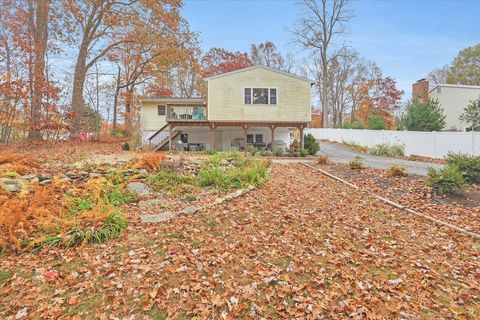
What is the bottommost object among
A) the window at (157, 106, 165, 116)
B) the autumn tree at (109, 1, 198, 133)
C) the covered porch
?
the covered porch

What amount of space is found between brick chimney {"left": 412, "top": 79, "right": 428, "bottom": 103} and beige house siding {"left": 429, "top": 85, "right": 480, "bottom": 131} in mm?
2042

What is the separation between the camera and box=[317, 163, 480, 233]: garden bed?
6234 millimetres

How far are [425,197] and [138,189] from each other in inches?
288

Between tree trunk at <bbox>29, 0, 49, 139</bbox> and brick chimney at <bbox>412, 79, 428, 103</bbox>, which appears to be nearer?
tree trunk at <bbox>29, 0, 49, 139</bbox>

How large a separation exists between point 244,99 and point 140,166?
11.9 metres

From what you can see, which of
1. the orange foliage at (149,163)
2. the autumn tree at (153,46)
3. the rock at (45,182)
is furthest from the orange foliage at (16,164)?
the autumn tree at (153,46)

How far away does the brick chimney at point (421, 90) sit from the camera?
2898 cm

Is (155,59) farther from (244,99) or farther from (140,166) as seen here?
(140,166)

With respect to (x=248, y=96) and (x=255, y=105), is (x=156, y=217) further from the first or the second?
(x=248, y=96)

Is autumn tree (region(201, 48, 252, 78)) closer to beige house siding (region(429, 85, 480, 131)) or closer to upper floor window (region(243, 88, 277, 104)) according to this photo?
upper floor window (region(243, 88, 277, 104))

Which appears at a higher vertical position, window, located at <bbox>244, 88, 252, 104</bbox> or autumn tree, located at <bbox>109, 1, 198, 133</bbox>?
autumn tree, located at <bbox>109, 1, 198, 133</bbox>

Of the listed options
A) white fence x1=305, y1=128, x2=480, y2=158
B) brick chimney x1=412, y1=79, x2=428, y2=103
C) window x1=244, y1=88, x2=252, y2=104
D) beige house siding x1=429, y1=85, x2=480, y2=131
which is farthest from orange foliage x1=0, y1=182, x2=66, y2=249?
brick chimney x1=412, y1=79, x2=428, y2=103

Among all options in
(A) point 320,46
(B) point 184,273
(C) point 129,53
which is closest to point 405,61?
(A) point 320,46

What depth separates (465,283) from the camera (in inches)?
148
